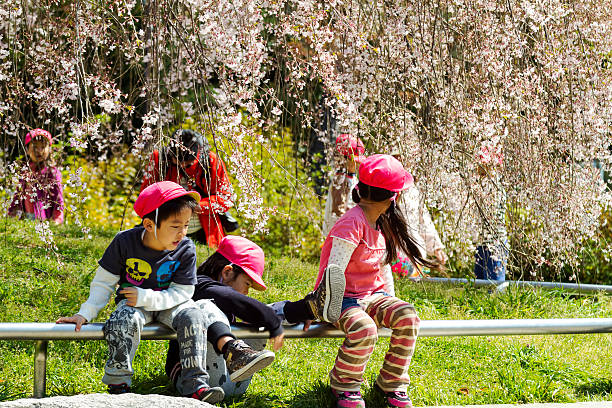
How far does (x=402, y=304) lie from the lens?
3463 millimetres

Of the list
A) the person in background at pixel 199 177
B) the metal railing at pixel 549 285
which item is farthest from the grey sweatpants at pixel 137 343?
the metal railing at pixel 549 285

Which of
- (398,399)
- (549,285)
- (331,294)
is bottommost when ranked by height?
(549,285)

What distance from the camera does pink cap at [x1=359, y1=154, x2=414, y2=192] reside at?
363 centimetres

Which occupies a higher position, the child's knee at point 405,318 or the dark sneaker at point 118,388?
the child's knee at point 405,318

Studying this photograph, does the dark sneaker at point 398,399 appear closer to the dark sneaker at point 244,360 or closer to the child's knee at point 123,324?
the dark sneaker at point 244,360

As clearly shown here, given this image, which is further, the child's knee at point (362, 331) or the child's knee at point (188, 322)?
the child's knee at point (362, 331)

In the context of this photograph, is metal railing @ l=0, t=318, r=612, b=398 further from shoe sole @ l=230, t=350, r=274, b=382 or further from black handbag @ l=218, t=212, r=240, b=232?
black handbag @ l=218, t=212, r=240, b=232

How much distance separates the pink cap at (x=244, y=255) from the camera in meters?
3.57

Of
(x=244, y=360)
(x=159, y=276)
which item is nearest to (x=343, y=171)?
(x=159, y=276)

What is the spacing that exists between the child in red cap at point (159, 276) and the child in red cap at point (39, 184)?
899mm

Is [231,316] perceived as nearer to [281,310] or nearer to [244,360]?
[281,310]

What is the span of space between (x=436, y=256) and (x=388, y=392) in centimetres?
312

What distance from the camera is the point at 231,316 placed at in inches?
137

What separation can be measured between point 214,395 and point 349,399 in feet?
2.11
